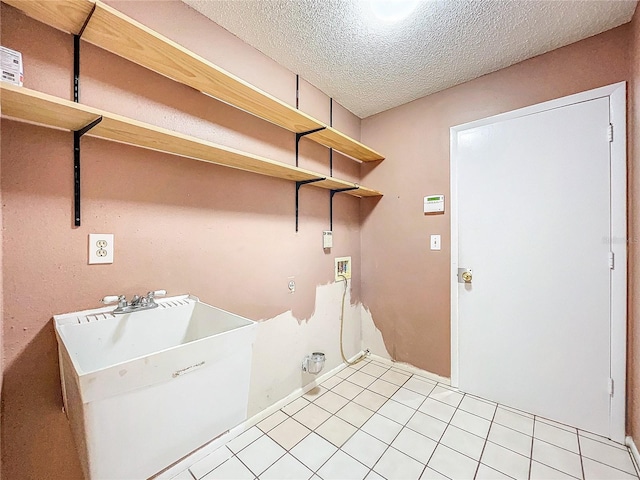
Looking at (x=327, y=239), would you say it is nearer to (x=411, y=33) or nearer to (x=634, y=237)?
(x=411, y=33)

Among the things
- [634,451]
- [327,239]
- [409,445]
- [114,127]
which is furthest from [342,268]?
[634,451]

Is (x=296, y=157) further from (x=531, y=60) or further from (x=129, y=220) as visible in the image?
(x=531, y=60)

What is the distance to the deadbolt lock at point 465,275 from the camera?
200cm

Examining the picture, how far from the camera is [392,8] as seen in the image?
4.50 ft

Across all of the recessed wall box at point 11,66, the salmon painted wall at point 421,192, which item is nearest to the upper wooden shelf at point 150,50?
the recessed wall box at point 11,66

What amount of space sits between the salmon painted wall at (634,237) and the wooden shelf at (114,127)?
6.16 ft

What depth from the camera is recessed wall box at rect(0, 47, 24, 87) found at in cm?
82

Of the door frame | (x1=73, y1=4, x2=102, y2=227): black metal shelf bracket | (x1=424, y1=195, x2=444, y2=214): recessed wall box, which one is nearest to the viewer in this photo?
(x1=73, y1=4, x2=102, y2=227): black metal shelf bracket

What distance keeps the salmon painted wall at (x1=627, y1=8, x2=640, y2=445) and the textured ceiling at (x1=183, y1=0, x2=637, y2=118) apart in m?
0.27

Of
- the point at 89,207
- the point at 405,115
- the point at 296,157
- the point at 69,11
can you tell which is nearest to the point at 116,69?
the point at 69,11

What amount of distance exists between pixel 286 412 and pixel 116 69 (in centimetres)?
212

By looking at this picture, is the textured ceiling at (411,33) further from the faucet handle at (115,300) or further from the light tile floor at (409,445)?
the light tile floor at (409,445)

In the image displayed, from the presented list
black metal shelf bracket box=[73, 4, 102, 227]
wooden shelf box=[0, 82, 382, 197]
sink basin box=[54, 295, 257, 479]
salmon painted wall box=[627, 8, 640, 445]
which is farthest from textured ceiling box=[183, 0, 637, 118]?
sink basin box=[54, 295, 257, 479]

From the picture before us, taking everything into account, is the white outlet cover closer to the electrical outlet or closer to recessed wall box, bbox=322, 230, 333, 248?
recessed wall box, bbox=322, 230, 333, 248
